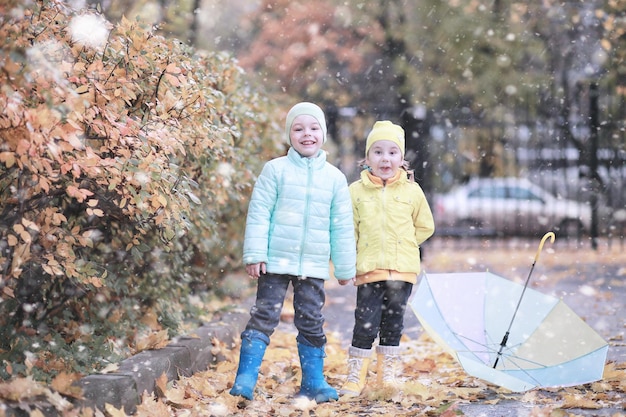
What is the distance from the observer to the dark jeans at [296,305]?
4254 mm

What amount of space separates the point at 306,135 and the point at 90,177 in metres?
1.17

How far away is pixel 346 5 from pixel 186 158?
10540 millimetres

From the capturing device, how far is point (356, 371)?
15.2 ft

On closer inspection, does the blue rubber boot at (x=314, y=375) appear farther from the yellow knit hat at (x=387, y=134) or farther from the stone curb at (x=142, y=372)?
the yellow knit hat at (x=387, y=134)

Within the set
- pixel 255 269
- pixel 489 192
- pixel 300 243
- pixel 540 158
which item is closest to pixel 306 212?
pixel 300 243

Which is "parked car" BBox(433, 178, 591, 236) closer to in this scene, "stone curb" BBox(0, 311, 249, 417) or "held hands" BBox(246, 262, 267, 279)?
"stone curb" BBox(0, 311, 249, 417)

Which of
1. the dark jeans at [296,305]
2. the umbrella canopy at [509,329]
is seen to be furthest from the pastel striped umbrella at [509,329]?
the dark jeans at [296,305]

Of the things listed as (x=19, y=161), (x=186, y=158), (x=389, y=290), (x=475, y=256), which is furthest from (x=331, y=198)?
(x=475, y=256)

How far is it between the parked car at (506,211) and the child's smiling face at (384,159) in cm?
834

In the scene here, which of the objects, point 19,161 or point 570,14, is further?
point 570,14

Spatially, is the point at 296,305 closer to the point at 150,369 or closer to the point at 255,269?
the point at 255,269

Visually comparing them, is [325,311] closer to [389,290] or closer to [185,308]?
[185,308]

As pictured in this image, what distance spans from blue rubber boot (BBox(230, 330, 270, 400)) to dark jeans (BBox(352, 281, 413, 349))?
61 cm

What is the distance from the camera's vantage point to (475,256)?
42.0 feet
